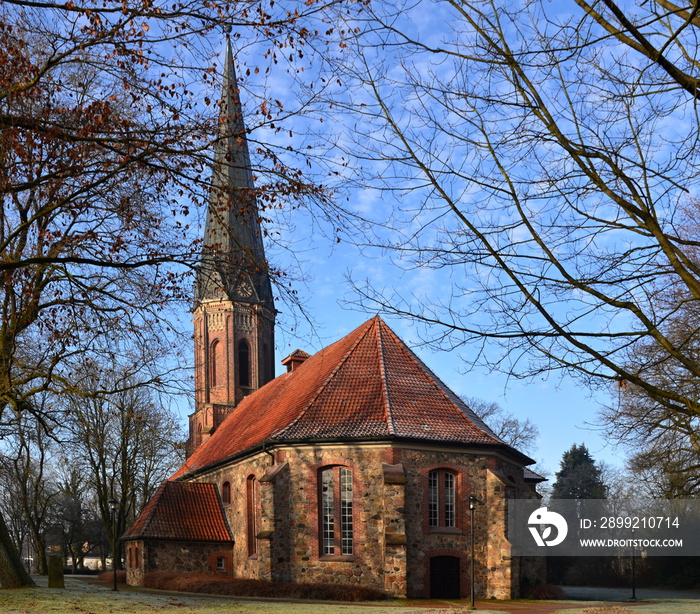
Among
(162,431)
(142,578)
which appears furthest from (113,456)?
(162,431)

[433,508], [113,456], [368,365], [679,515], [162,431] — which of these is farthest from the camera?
[113,456]

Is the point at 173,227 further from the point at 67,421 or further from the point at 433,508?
the point at 433,508

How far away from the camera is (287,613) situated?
17.0m

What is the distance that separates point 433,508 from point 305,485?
14.2 ft

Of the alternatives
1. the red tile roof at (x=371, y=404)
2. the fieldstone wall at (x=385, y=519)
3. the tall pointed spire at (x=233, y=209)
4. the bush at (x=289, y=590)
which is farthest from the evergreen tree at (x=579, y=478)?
the tall pointed spire at (x=233, y=209)

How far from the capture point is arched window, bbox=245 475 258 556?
101ft

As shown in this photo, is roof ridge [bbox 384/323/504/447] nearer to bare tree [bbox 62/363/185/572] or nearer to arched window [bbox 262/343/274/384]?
bare tree [bbox 62/363/185/572]

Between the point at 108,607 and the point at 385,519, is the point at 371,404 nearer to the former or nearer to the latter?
the point at 385,519

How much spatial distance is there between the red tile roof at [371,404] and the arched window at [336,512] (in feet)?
4.69

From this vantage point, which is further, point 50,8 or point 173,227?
point 173,227

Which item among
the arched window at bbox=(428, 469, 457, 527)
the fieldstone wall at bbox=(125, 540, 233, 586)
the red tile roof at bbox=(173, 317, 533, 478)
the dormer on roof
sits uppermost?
the dormer on roof

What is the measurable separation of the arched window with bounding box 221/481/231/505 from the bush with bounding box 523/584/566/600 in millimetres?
13173

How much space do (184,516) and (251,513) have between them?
3838mm

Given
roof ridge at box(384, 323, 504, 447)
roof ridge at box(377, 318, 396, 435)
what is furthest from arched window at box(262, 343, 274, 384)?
roof ridge at box(384, 323, 504, 447)
